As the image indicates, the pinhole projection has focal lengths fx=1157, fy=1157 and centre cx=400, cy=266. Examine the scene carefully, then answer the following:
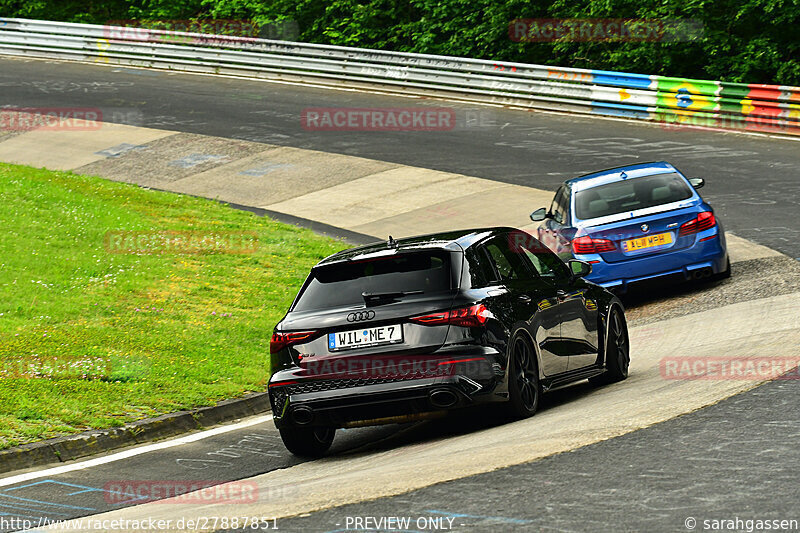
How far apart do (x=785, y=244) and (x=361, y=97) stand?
706 inches

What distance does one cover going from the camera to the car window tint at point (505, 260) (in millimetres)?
9086

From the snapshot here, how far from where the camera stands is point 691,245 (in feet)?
46.7

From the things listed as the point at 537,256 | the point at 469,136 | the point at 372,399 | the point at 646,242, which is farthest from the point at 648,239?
the point at 469,136

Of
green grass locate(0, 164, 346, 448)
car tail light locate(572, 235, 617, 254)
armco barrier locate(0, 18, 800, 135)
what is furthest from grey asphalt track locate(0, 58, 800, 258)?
green grass locate(0, 164, 346, 448)

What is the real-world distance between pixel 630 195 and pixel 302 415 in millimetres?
7636

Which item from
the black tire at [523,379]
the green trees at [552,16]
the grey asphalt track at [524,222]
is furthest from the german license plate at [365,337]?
the green trees at [552,16]

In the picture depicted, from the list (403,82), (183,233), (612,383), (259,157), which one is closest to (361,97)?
(403,82)

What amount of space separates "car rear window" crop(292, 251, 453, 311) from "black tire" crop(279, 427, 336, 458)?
92 centimetres

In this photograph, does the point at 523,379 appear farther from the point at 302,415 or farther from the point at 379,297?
the point at 302,415

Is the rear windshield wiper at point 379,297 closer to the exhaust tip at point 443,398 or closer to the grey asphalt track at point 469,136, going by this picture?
the exhaust tip at point 443,398

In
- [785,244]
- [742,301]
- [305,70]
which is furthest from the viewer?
[305,70]

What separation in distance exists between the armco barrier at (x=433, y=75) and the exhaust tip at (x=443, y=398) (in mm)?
19611

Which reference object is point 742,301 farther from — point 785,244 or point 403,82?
point 403,82

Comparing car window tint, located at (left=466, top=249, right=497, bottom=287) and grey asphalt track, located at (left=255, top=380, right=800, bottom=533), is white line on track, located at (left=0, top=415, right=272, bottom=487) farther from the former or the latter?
grey asphalt track, located at (left=255, top=380, right=800, bottom=533)
